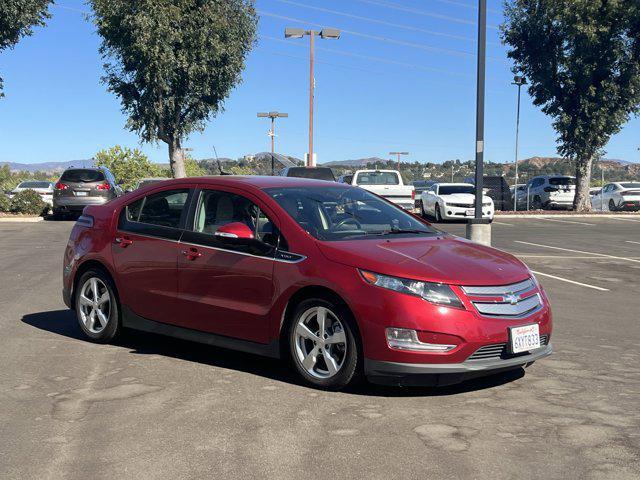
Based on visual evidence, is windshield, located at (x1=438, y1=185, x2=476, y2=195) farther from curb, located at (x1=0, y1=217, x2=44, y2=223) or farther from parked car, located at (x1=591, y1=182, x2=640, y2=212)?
curb, located at (x1=0, y1=217, x2=44, y2=223)

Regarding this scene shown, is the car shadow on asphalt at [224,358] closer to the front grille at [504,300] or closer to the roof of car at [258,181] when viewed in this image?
the front grille at [504,300]

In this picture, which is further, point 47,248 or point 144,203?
point 47,248

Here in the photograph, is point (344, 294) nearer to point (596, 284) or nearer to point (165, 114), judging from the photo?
point (596, 284)

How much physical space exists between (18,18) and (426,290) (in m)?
25.3

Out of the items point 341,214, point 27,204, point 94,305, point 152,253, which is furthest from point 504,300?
point 27,204

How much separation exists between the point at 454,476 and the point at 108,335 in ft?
13.5

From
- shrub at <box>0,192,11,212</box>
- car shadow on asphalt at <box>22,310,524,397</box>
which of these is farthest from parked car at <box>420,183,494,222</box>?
car shadow on asphalt at <box>22,310,524,397</box>

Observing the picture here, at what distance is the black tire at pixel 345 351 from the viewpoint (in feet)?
17.8

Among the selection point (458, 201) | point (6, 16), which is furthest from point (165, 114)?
point (458, 201)

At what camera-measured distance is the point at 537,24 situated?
111 ft

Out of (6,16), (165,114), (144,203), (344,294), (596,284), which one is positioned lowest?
(596,284)

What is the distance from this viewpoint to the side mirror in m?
6.02

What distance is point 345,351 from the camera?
18.0 ft

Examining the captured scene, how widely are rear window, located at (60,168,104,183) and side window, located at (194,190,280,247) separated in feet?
65.4
